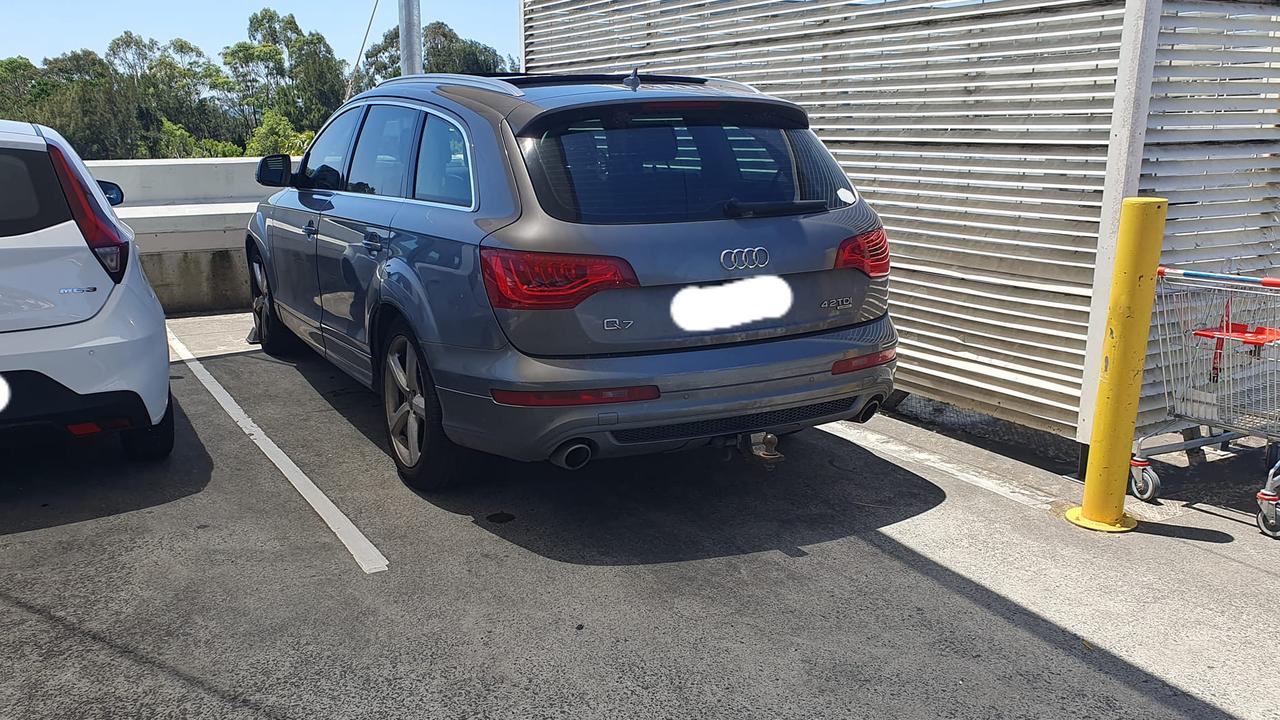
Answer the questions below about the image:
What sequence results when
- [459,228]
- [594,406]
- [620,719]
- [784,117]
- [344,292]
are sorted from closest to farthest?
1. [620,719]
2. [594,406]
3. [459,228]
4. [784,117]
5. [344,292]

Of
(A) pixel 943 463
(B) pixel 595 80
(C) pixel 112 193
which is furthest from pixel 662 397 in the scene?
(C) pixel 112 193

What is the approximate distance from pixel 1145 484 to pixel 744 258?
7.32ft

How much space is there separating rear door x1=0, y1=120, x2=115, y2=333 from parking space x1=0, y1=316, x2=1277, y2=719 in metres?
0.88

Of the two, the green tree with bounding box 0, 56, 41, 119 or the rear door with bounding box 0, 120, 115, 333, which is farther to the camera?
the green tree with bounding box 0, 56, 41, 119

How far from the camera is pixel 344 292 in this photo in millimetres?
5391

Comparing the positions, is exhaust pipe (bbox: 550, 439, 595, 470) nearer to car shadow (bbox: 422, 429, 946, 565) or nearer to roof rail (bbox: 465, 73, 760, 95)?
car shadow (bbox: 422, 429, 946, 565)

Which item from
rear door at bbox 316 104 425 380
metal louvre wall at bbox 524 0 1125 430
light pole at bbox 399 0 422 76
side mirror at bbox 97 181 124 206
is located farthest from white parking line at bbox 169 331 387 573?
light pole at bbox 399 0 422 76

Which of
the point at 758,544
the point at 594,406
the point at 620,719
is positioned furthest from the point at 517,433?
the point at 620,719

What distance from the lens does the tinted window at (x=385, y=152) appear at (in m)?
5.03

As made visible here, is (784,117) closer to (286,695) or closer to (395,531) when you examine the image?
(395,531)

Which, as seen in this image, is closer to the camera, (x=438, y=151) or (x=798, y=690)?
(x=798, y=690)

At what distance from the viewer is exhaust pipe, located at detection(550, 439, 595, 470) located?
4094 millimetres

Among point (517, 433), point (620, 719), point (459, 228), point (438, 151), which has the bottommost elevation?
point (620, 719)

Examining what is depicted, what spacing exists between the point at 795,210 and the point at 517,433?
1.42m
